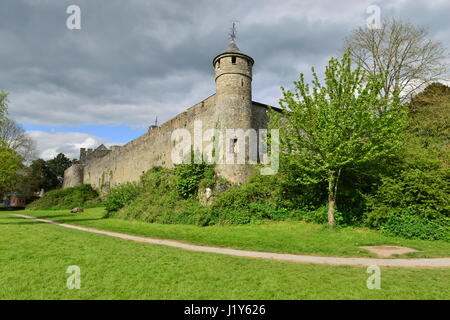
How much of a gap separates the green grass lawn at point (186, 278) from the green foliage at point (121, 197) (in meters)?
13.3

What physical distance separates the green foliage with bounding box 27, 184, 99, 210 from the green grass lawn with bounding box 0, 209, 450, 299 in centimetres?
2707

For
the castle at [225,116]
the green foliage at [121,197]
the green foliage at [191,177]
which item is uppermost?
the castle at [225,116]

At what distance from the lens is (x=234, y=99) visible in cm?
1834

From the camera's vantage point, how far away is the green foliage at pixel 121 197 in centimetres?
2112

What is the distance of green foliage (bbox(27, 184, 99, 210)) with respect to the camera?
3238 cm

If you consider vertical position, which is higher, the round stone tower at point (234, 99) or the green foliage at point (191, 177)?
the round stone tower at point (234, 99)

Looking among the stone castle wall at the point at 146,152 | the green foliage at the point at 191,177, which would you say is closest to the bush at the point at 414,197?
the green foliage at the point at 191,177

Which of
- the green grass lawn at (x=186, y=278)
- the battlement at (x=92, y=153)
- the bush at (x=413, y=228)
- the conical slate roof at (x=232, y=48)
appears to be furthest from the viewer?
the battlement at (x=92, y=153)

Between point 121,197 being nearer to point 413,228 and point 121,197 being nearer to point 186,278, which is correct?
point 186,278

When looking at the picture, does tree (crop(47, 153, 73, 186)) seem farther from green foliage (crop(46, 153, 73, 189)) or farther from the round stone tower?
the round stone tower

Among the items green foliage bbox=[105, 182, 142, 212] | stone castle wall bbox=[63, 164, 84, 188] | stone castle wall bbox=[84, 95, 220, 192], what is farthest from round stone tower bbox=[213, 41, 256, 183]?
stone castle wall bbox=[63, 164, 84, 188]

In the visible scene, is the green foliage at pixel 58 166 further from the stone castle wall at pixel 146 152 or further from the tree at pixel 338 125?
the tree at pixel 338 125

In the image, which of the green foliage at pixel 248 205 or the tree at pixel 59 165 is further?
the tree at pixel 59 165
